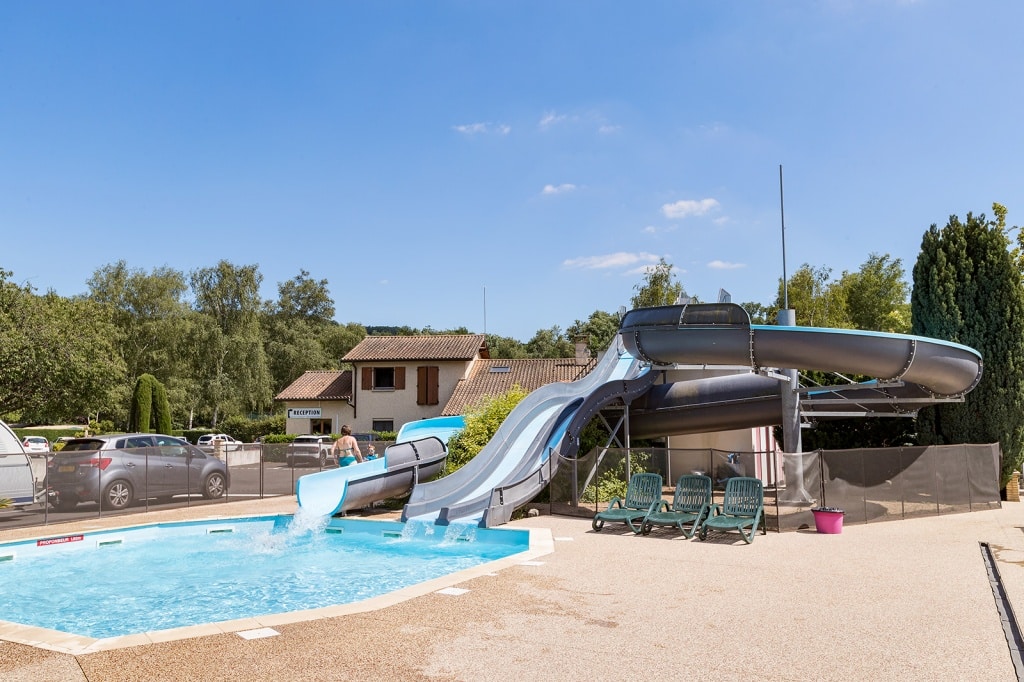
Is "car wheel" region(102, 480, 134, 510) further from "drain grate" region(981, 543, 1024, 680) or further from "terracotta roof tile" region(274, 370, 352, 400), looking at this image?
"terracotta roof tile" region(274, 370, 352, 400)

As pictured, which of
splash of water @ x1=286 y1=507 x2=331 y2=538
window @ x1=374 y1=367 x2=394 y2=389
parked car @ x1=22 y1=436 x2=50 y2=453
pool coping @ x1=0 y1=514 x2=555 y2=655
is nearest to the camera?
pool coping @ x1=0 y1=514 x2=555 y2=655

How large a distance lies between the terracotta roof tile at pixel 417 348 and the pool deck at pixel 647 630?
99.8 ft

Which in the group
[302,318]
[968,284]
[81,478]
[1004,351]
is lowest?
[81,478]

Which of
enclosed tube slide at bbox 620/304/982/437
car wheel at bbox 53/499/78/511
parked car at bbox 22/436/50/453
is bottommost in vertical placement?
car wheel at bbox 53/499/78/511

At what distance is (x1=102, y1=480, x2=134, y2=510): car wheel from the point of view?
17.0 metres

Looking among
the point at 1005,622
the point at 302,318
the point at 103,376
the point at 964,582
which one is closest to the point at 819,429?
the point at 964,582

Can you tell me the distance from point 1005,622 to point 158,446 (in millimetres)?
17480

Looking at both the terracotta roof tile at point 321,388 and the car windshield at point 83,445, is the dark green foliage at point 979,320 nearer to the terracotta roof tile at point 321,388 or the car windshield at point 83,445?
the car windshield at point 83,445

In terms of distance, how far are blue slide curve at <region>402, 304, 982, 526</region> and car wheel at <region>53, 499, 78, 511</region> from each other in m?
7.79

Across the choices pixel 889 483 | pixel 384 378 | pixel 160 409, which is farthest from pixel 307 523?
pixel 160 409

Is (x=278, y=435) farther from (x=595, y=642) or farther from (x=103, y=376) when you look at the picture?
(x=595, y=642)

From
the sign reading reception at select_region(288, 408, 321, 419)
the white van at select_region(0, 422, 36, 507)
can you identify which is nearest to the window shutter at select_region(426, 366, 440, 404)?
the sign reading reception at select_region(288, 408, 321, 419)

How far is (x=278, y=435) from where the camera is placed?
42531 mm

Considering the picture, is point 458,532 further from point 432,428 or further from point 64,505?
point 64,505
